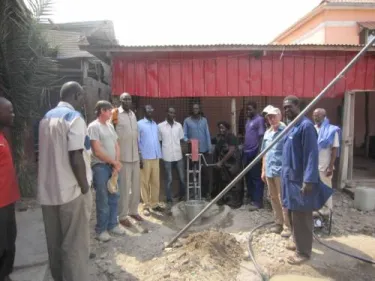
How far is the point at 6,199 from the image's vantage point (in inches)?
109

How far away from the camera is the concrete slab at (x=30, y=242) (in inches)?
130

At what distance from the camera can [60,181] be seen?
2738 mm

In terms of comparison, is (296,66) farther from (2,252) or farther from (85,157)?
(2,252)

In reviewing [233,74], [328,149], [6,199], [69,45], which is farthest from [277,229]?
[69,45]

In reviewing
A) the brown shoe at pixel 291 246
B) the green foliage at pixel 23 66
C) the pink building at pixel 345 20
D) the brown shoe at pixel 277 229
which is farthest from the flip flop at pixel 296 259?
the pink building at pixel 345 20

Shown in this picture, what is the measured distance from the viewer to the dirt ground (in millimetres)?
3676

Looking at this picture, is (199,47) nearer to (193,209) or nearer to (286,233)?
(193,209)

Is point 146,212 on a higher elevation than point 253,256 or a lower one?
higher

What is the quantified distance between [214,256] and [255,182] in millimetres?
2328

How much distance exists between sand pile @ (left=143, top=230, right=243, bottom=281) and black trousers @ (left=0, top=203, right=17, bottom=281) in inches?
57.2

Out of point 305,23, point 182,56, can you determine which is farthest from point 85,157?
point 305,23

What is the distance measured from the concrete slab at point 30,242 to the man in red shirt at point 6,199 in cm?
40

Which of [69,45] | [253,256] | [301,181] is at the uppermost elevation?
[69,45]

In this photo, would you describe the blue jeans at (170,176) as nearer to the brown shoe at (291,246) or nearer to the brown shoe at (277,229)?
the brown shoe at (277,229)
